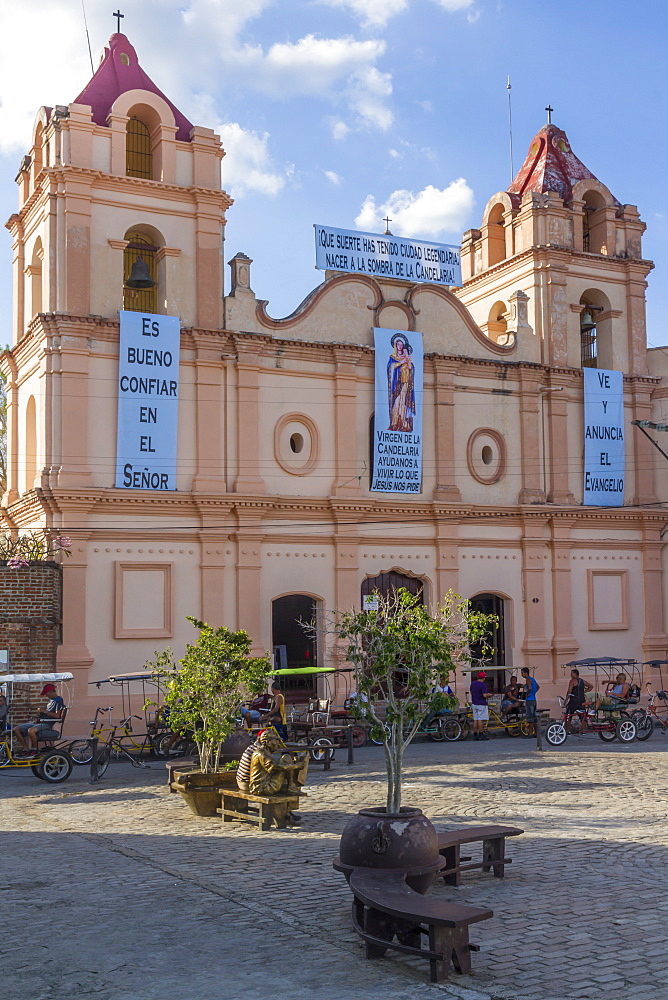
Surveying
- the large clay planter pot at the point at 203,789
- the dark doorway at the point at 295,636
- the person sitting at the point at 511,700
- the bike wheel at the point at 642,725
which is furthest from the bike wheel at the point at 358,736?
the large clay planter pot at the point at 203,789

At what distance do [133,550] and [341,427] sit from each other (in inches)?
285

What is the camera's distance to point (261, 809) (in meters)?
15.6

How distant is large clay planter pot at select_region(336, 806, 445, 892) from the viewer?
33.6ft

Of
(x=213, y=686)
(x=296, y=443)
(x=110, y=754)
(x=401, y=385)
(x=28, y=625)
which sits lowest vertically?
(x=110, y=754)

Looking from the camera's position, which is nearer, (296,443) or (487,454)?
(296,443)

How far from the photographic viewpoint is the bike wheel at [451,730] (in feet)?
94.8

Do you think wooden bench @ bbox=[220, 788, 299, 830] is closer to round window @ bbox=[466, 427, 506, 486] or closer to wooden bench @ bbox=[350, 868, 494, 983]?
wooden bench @ bbox=[350, 868, 494, 983]

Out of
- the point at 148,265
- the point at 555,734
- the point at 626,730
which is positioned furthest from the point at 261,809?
the point at 148,265

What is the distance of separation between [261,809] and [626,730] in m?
14.5

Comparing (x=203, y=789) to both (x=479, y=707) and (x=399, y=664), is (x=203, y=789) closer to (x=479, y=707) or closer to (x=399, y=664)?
(x=399, y=664)

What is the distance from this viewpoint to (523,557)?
34.1 meters

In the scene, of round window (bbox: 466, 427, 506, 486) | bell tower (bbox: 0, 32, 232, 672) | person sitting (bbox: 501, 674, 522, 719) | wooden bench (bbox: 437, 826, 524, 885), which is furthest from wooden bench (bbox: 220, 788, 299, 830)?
round window (bbox: 466, 427, 506, 486)

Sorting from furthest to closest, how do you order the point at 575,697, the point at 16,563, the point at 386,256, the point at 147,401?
the point at 386,256 → the point at 147,401 → the point at 575,697 → the point at 16,563

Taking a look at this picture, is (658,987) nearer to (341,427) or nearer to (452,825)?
(452,825)
